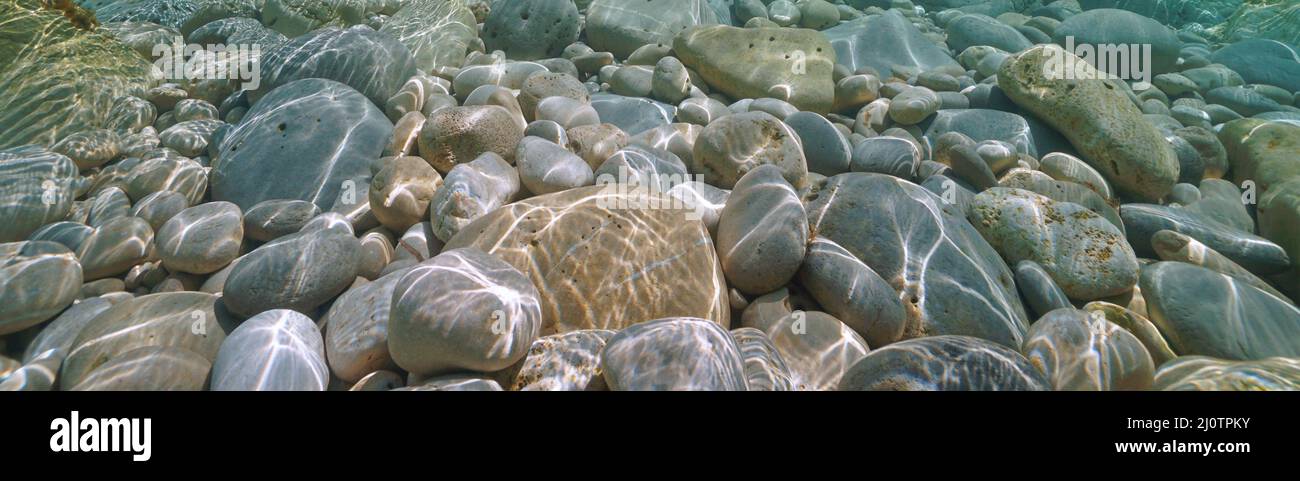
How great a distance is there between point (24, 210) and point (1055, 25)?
16.6 m

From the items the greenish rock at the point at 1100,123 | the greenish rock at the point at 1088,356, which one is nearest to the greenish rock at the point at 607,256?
the greenish rock at the point at 1088,356

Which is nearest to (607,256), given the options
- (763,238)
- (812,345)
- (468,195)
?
(763,238)

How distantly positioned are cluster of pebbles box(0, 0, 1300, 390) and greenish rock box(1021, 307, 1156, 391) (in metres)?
0.02

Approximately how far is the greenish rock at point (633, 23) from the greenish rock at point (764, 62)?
81cm

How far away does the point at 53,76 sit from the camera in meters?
5.74

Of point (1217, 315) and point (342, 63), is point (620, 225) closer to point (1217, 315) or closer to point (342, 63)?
point (1217, 315)

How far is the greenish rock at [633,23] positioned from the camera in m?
7.88

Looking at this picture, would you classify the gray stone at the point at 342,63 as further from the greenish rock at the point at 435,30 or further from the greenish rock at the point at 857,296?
the greenish rock at the point at 857,296

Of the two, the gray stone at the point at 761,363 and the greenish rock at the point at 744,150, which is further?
→ the greenish rock at the point at 744,150

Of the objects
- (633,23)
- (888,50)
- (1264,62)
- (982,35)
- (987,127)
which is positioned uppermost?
(1264,62)

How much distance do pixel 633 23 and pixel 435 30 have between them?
2.88 metres

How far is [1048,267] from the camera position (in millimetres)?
4035
